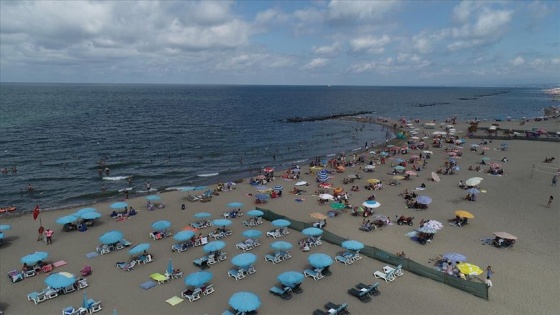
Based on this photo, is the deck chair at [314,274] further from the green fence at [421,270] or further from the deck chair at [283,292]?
the green fence at [421,270]

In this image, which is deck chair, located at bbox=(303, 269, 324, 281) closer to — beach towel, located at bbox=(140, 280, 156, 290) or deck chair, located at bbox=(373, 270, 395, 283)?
deck chair, located at bbox=(373, 270, 395, 283)

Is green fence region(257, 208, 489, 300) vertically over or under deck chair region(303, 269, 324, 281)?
over

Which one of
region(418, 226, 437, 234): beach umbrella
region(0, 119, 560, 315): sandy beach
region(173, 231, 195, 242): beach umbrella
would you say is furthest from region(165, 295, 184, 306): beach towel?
region(418, 226, 437, 234): beach umbrella

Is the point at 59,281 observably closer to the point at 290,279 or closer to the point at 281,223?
the point at 290,279

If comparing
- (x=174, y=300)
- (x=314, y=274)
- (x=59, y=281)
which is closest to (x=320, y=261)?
(x=314, y=274)

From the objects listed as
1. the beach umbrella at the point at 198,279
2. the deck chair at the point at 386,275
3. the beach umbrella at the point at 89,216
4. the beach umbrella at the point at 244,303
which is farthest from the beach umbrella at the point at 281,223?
the beach umbrella at the point at 89,216

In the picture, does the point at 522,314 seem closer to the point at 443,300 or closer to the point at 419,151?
the point at 443,300
